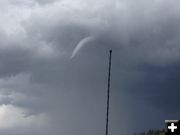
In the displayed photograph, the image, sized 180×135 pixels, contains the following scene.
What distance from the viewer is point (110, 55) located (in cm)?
9031

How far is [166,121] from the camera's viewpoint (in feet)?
321

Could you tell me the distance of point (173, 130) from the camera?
96.8 metres

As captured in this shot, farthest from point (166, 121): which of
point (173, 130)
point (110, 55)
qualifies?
point (110, 55)

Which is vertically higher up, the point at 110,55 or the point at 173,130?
the point at 110,55

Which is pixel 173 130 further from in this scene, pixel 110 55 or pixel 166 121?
pixel 110 55

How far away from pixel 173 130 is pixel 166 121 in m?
2.53

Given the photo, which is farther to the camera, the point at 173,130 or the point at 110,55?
the point at 173,130

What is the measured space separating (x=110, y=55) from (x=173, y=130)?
73.1 feet

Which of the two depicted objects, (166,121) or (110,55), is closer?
(110,55)

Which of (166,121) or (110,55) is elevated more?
(110,55)
